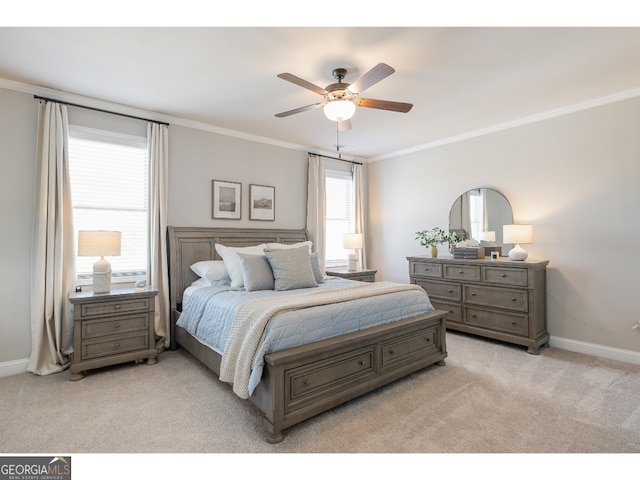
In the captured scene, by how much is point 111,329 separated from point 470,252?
4.19m

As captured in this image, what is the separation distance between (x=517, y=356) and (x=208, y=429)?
318cm

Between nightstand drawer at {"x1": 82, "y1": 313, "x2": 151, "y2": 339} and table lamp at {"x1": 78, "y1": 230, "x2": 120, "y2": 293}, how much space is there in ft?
1.05

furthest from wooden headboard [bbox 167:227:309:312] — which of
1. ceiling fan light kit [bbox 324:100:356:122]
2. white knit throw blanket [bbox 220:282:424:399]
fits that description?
ceiling fan light kit [bbox 324:100:356:122]

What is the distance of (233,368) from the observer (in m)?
2.34

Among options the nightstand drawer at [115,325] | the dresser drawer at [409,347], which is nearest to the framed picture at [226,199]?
the nightstand drawer at [115,325]

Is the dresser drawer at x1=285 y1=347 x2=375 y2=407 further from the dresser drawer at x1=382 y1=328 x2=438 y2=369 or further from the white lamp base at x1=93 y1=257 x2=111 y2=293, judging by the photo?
the white lamp base at x1=93 y1=257 x2=111 y2=293

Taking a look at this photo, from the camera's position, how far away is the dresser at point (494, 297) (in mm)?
3607

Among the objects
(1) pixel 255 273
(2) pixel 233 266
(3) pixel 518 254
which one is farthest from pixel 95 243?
(3) pixel 518 254

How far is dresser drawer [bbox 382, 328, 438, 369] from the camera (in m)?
2.76

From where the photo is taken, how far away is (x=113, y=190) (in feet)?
11.9

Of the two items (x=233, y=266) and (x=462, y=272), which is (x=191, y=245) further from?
(x=462, y=272)

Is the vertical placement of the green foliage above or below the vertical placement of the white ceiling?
below
